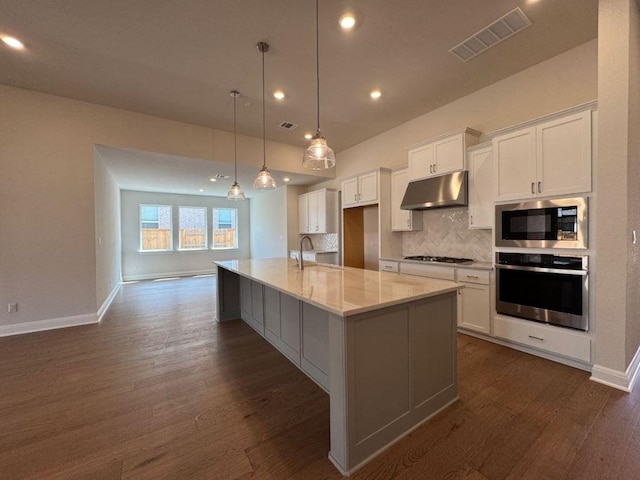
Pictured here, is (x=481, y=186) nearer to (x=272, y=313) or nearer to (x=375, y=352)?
(x=375, y=352)

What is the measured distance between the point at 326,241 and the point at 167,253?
17.4 ft

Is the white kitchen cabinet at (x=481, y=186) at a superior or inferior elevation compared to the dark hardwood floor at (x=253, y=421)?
superior

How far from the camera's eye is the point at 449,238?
3.98 metres

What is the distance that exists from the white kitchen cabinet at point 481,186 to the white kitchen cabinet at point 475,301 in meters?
0.62

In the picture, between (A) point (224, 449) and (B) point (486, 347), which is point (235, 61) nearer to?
(A) point (224, 449)

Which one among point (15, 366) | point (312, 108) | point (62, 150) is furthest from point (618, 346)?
point (62, 150)

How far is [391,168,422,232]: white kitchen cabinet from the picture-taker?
14.0 feet

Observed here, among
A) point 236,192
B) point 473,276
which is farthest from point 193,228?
point 473,276

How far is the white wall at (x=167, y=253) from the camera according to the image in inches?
312

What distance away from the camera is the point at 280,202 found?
7383 mm

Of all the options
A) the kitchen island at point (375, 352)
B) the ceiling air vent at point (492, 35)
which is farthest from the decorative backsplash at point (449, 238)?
the kitchen island at point (375, 352)

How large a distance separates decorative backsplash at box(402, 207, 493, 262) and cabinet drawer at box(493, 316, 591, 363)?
93cm

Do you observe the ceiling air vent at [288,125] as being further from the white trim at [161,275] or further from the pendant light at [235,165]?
the white trim at [161,275]

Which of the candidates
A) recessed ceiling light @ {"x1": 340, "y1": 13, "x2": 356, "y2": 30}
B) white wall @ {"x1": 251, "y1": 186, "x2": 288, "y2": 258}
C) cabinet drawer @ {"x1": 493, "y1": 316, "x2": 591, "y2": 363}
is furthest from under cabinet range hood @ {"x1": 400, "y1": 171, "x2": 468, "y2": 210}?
white wall @ {"x1": 251, "y1": 186, "x2": 288, "y2": 258}
